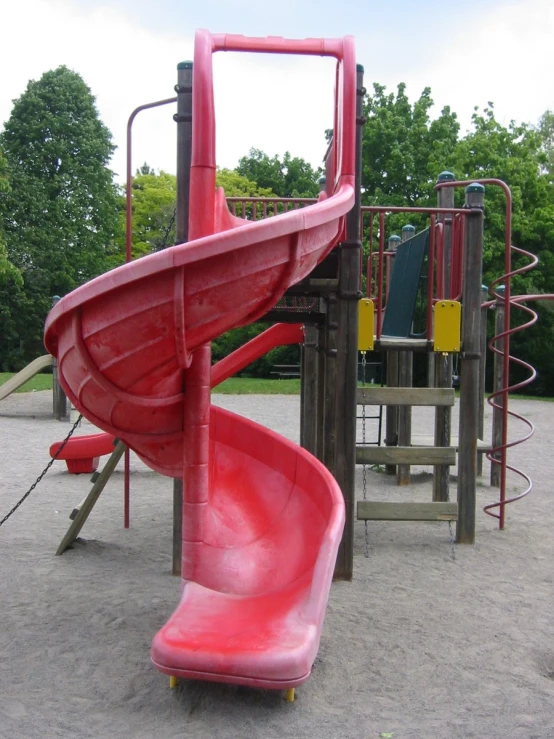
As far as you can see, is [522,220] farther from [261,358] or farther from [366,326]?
[366,326]

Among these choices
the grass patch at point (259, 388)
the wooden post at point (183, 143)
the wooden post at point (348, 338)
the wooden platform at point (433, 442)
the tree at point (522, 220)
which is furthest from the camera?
the tree at point (522, 220)

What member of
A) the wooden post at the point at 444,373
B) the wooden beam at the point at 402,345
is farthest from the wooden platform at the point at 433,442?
the wooden beam at the point at 402,345

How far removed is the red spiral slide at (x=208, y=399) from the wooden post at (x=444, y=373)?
2.16 metres

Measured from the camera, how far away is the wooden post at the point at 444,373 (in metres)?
6.91

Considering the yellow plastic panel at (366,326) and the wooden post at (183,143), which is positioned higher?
the wooden post at (183,143)

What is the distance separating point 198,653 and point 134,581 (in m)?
1.98

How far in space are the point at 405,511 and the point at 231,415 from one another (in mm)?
1658

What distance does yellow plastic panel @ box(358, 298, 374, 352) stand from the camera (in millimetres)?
5949

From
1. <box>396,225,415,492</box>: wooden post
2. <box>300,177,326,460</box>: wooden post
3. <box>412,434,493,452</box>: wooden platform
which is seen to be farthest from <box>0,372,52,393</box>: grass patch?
<box>300,177,326,460</box>: wooden post

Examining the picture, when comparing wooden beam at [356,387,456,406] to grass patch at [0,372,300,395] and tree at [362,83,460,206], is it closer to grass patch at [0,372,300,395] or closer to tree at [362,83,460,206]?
grass patch at [0,372,300,395]

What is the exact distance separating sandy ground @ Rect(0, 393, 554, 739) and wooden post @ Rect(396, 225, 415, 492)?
59.5 inches

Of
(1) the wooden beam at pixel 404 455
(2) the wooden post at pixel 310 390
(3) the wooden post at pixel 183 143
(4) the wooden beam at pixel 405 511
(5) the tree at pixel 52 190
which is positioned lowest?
(4) the wooden beam at pixel 405 511

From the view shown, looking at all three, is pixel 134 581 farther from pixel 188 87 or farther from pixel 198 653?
pixel 188 87

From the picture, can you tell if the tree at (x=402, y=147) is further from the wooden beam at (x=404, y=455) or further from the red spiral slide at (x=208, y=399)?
the red spiral slide at (x=208, y=399)
